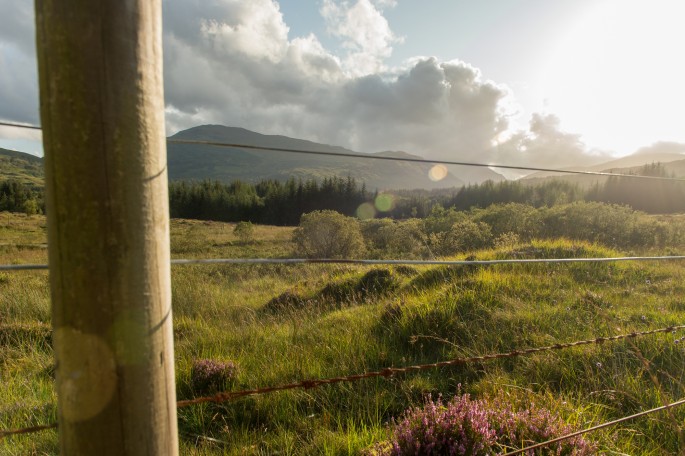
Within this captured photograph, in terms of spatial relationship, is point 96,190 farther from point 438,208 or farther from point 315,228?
point 438,208

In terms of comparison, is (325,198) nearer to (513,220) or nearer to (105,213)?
(513,220)

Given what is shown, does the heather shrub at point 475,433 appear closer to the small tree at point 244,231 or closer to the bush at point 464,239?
the bush at point 464,239

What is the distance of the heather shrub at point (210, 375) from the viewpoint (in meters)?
3.42

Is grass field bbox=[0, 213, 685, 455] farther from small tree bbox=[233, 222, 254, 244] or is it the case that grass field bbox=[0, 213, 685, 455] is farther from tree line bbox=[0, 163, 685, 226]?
tree line bbox=[0, 163, 685, 226]

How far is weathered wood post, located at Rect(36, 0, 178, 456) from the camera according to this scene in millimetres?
857

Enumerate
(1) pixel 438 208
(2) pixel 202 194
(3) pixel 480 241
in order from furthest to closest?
(2) pixel 202 194 < (1) pixel 438 208 < (3) pixel 480 241

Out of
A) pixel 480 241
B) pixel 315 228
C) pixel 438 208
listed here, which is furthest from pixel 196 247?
pixel 438 208

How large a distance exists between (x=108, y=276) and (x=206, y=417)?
103 inches

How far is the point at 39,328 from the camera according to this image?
4.95 m

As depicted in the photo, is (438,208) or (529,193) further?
(529,193)

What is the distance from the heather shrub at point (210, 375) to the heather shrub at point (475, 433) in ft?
5.47

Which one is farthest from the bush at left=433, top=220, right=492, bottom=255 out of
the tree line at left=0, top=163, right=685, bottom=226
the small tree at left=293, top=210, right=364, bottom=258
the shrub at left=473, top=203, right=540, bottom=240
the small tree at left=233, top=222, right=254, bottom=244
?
the tree line at left=0, top=163, right=685, bottom=226

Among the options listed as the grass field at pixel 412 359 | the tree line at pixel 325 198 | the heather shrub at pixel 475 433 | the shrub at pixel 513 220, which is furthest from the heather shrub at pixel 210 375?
the tree line at pixel 325 198

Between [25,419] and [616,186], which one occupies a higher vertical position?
[616,186]
